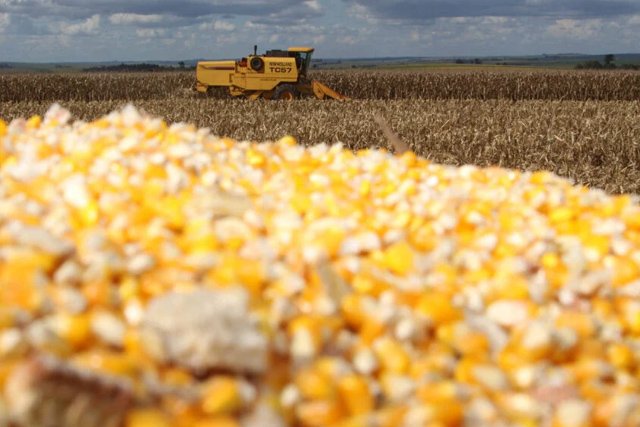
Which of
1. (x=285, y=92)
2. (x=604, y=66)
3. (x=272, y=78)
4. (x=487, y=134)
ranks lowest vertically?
(x=487, y=134)

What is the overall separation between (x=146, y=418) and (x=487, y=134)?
7.09 meters

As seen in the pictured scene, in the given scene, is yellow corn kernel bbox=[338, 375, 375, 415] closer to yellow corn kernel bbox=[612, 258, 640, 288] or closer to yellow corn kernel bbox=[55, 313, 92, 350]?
yellow corn kernel bbox=[55, 313, 92, 350]

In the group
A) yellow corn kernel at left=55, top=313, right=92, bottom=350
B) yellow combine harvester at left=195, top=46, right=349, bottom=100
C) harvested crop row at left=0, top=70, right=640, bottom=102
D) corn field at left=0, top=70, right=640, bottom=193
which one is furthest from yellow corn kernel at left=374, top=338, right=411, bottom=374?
harvested crop row at left=0, top=70, right=640, bottom=102

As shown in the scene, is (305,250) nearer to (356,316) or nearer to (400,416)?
(356,316)

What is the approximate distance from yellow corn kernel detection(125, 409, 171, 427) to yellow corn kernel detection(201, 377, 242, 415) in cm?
7

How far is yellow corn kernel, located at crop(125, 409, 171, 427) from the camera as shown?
97 centimetres

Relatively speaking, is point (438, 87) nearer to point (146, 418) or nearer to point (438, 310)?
point (438, 310)

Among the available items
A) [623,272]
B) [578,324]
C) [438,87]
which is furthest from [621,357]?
[438,87]

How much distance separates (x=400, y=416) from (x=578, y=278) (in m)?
0.78

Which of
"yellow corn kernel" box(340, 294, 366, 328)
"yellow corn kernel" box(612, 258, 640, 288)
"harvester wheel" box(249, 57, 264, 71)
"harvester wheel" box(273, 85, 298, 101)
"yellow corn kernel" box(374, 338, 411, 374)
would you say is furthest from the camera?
"harvester wheel" box(249, 57, 264, 71)

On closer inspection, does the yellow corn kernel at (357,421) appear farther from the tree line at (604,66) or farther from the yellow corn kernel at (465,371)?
the tree line at (604,66)

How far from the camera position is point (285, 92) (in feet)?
46.6

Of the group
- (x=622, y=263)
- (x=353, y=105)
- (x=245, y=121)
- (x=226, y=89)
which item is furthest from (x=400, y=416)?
(x=226, y=89)

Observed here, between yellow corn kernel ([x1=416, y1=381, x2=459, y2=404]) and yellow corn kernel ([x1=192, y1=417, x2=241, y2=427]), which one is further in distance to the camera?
yellow corn kernel ([x1=416, y1=381, x2=459, y2=404])
